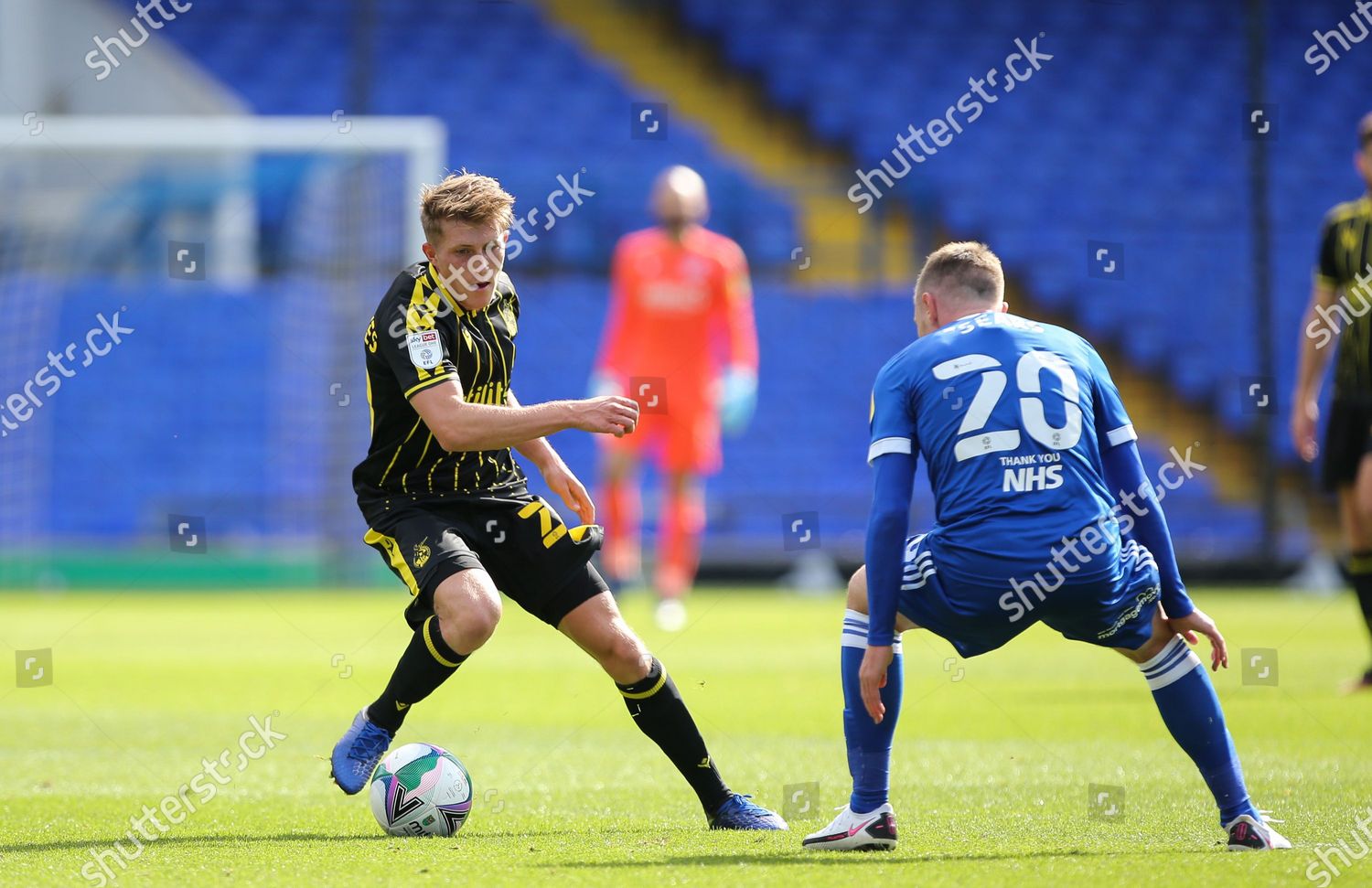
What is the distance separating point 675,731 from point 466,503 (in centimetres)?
86

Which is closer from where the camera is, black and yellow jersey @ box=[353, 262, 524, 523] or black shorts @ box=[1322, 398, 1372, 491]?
black and yellow jersey @ box=[353, 262, 524, 523]

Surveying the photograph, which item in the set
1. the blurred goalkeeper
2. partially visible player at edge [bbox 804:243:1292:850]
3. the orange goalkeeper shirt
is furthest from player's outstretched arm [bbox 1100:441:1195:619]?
the orange goalkeeper shirt

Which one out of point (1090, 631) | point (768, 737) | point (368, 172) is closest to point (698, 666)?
point (768, 737)

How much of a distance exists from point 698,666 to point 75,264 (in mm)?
9738

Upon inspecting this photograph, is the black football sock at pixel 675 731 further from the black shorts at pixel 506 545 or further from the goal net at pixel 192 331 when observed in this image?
the goal net at pixel 192 331

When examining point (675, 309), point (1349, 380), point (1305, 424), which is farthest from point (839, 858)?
point (675, 309)

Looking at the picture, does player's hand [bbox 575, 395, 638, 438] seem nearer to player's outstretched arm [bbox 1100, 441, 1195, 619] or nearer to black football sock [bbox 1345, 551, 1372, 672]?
player's outstretched arm [bbox 1100, 441, 1195, 619]

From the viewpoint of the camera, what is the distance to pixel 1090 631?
3.81 metres

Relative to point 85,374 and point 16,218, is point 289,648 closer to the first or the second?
point 16,218

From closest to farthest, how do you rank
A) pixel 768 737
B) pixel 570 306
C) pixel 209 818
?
pixel 209 818
pixel 768 737
pixel 570 306

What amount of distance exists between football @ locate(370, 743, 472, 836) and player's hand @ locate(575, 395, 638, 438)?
1.02 m

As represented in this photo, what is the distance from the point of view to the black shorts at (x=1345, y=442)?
719 centimetres

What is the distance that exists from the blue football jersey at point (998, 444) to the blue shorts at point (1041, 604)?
0.12ft

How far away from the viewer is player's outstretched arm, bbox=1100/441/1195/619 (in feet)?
12.4
